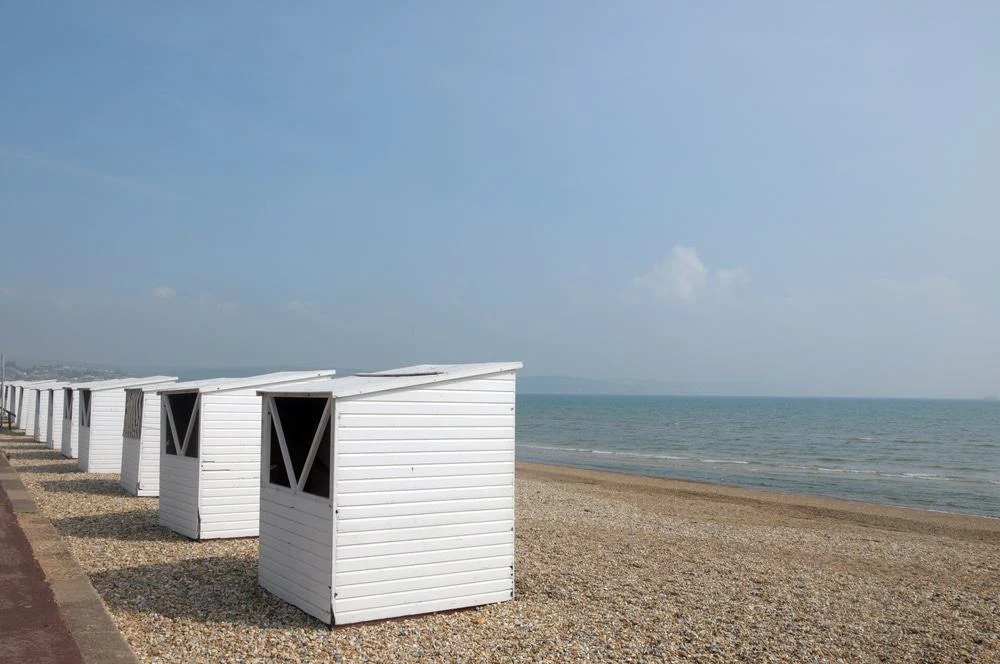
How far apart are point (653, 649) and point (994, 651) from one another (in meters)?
3.14

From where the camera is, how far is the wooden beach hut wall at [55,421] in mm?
23984

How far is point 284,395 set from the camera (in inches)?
309

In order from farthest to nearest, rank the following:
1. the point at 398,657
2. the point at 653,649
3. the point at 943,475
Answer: the point at 943,475, the point at 653,649, the point at 398,657

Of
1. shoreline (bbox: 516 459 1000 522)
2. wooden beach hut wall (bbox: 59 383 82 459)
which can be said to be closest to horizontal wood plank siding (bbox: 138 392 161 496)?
wooden beach hut wall (bbox: 59 383 82 459)

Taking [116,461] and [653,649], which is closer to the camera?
[653,649]

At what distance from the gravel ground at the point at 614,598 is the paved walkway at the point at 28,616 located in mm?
477

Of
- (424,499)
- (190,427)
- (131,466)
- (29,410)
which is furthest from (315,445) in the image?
(29,410)

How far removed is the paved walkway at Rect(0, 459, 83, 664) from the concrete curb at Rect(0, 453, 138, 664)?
0.23 ft

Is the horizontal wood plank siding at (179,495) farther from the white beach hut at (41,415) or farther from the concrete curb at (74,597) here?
the white beach hut at (41,415)

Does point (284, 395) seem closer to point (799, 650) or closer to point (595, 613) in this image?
point (595, 613)

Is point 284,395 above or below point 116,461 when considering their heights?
above

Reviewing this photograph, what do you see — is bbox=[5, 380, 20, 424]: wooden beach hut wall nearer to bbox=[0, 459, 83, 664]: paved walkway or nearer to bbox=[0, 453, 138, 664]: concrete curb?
bbox=[0, 453, 138, 664]: concrete curb

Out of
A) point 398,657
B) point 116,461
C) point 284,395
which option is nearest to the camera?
point 398,657

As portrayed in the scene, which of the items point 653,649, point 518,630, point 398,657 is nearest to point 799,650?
point 653,649
